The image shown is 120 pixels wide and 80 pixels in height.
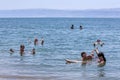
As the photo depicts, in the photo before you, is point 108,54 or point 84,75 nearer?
point 84,75

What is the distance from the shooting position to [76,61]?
47812 mm

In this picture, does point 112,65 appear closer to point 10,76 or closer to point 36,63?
point 36,63

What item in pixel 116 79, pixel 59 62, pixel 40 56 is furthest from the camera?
pixel 40 56

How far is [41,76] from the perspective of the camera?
3759 centimetres

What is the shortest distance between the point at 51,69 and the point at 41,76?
5.53 meters

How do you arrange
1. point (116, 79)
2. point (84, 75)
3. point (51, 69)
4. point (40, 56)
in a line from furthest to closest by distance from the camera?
1. point (40, 56)
2. point (51, 69)
3. point (84, 75)
4. point (116, 79)

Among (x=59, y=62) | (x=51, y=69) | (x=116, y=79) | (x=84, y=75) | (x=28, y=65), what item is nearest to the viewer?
(x=116, y=79)

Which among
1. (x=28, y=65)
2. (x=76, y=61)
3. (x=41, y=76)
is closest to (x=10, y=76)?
(x=41, y=76)

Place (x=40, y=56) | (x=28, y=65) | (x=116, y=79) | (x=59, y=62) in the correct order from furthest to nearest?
(x=40, y=56) → (x=59, y=62) → (x=28, y=65) → (x=116, y=79)

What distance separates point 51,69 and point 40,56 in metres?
12.8

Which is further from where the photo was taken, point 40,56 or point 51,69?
point 40,56

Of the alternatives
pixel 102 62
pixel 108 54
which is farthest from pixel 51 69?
pixel 108 54

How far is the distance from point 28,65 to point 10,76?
908cm

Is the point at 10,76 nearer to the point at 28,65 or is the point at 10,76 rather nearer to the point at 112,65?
the point at 28,65
